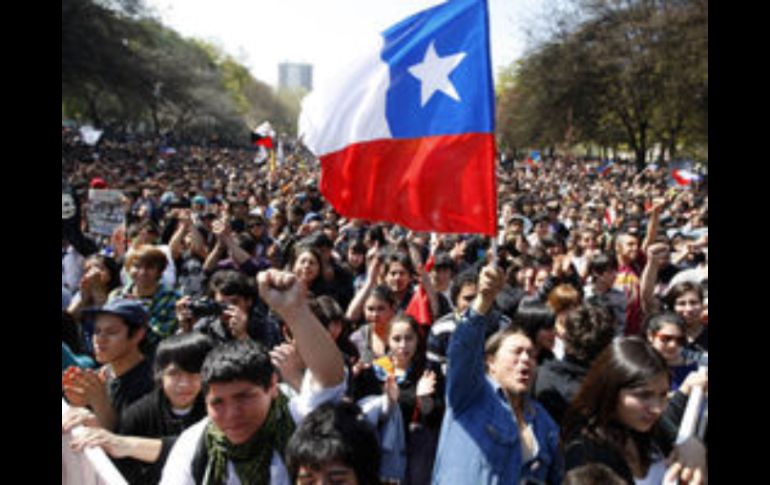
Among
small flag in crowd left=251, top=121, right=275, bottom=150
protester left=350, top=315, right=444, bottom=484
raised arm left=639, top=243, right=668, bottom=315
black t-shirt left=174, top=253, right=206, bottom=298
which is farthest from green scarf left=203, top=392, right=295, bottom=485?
small flag in crowd left=251, top=121, right=275, bottom=150

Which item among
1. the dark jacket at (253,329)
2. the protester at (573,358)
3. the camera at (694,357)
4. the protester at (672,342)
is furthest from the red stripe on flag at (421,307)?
the camera at (694,357)

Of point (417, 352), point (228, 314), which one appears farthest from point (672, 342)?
point (228, 314)

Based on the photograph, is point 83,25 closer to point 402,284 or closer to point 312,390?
point 402,284

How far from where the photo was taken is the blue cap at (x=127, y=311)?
3.38m

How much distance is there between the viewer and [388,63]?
11.2 ft

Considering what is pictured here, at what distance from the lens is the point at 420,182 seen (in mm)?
3152

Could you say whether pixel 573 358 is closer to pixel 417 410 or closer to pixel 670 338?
pixel 670 338

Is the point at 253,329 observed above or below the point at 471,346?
below

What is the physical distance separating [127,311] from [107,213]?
14.8 feet

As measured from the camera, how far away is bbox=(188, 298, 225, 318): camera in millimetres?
4180

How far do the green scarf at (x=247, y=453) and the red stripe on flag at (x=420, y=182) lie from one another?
→ 1.16 meters

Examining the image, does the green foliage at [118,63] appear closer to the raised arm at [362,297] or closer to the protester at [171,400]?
the raised arm at [362,297]

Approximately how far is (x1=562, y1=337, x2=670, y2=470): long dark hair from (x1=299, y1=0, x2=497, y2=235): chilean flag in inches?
27.9

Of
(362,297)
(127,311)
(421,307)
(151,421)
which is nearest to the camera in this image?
(151,421)
